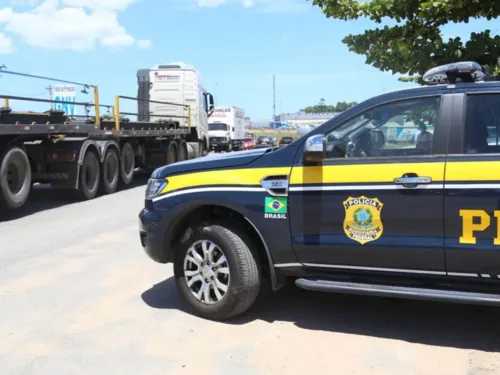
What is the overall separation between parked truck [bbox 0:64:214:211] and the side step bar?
6.95 m

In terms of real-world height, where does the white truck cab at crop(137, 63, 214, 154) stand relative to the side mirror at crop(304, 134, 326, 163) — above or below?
above

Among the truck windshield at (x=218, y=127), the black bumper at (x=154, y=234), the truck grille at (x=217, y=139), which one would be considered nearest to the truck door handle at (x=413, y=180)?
the black bumper at (x=154, y=234)

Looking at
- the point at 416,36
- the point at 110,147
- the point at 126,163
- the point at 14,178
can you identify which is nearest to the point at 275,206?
the point at 416,36

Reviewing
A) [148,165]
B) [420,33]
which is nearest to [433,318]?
[420,33]

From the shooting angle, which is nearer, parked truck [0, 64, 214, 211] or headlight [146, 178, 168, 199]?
headlight [146, 178, 168, 199]

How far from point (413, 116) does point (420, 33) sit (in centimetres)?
469

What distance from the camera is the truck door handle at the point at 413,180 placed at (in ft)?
12.7

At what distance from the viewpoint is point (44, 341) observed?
13.8 ft

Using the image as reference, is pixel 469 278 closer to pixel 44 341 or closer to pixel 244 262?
pixel 244 262

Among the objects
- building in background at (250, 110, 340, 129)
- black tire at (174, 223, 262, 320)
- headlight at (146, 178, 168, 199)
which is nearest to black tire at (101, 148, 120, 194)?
headlight at (146, 178, 168, 199)

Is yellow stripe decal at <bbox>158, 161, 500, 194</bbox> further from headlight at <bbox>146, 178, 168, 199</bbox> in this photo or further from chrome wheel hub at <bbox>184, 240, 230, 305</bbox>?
chrome wheel hub at <bbox>184, 240, 230, 305</bbox>

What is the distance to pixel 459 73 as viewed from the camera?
4184 mm

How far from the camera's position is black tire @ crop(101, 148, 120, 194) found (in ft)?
43.9

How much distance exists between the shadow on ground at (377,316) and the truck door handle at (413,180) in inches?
47.1
